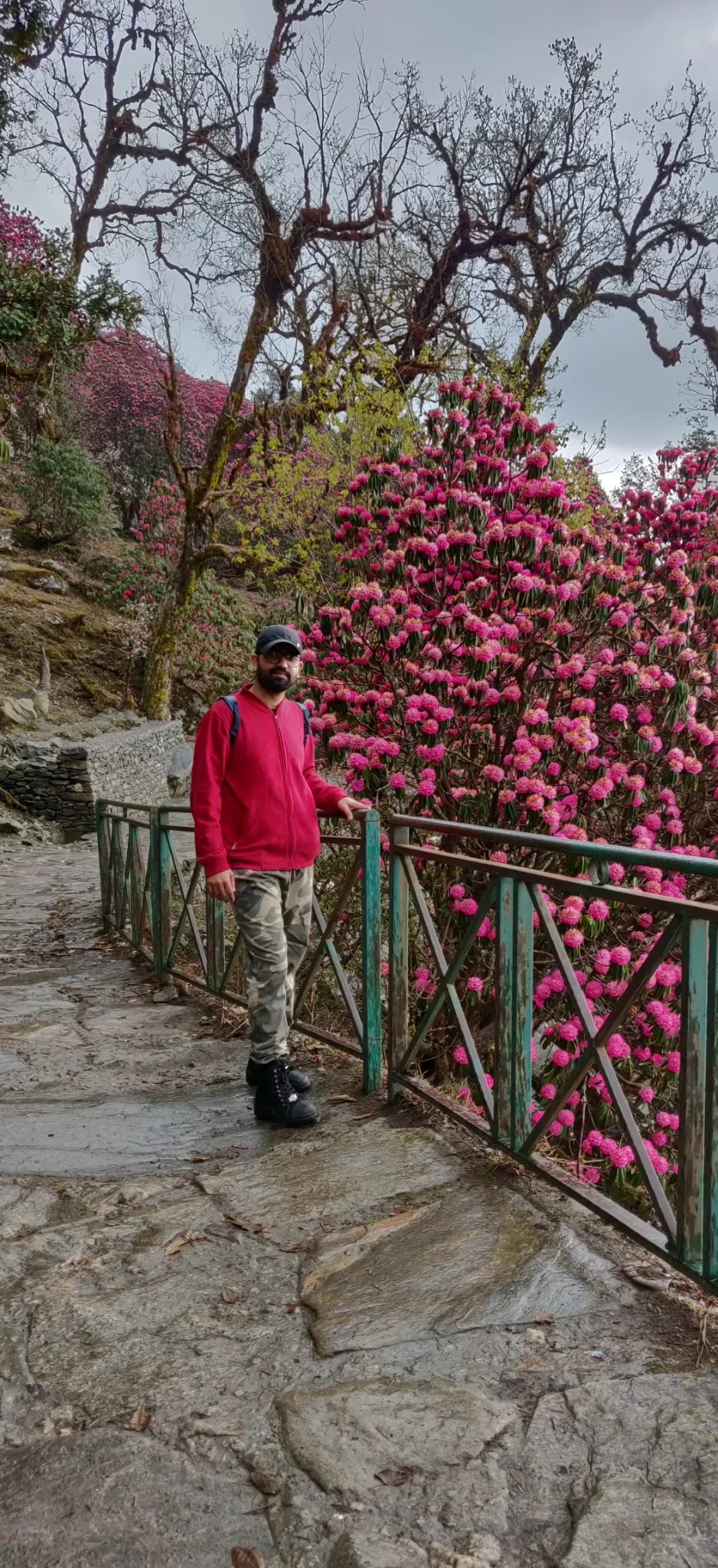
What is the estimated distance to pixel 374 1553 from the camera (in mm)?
1504

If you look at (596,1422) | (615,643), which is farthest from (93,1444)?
(615,643)

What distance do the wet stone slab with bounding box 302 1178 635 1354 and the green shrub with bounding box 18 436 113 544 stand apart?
21970mm

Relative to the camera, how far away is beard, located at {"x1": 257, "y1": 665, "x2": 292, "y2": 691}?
3.39 metres

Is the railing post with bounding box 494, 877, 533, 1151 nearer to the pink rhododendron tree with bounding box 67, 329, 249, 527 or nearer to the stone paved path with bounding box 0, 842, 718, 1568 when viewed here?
the stone paved path with bounding box 0, 842, 718, 1568

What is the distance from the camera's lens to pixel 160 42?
17953 millimetres

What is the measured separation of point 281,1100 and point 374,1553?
198 centimetres

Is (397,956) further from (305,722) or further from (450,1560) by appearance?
(450,1560)

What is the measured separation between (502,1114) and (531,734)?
2616mm

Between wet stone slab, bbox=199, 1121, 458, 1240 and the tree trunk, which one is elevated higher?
the tree trunk

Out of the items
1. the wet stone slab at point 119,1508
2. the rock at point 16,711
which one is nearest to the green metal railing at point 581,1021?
the wet stone slab at point 119,1508

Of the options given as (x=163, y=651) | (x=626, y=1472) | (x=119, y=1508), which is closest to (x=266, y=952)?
(x=119, y=1508)

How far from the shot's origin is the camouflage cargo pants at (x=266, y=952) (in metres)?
3.38

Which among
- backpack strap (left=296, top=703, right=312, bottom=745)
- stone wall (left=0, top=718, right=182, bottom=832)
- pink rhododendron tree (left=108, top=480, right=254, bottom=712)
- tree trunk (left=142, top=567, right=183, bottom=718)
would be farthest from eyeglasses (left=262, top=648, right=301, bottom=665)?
pink rhododendron tree (left=108, top=480, right=254, bottom=712)

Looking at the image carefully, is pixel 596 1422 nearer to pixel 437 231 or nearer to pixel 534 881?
pixel 534 881
